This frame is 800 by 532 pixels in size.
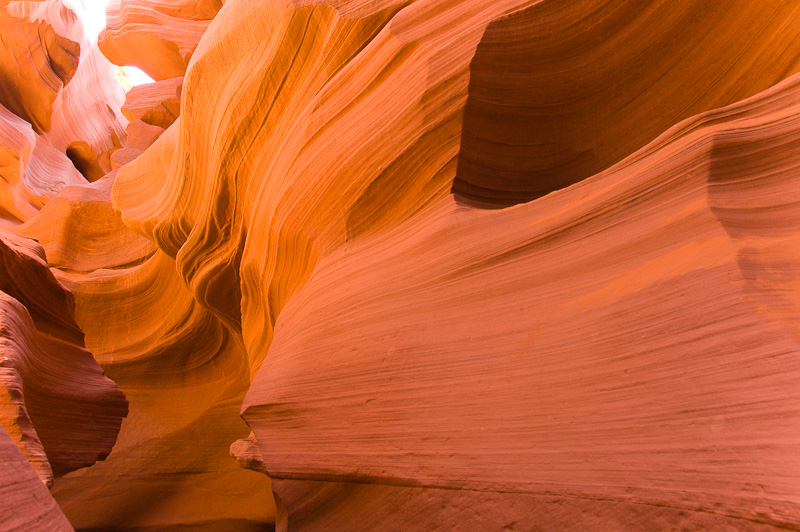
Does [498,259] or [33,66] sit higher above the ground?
[33,66]

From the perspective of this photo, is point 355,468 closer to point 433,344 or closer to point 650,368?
point 433,344

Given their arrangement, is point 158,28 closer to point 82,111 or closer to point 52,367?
point 82,111

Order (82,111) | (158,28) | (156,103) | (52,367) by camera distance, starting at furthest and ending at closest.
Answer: (82,111) < (156,103) < (158,28) < (52,367)

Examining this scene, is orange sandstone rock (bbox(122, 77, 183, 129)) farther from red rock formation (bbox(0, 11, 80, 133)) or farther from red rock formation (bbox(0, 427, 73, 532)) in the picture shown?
red rock formation (bbox(0, 427, 73, 532))

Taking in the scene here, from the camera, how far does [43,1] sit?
364 inches

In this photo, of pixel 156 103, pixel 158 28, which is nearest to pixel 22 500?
pixel 156 103

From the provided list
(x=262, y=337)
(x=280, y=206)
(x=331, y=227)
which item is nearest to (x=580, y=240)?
(x=331, y=227)

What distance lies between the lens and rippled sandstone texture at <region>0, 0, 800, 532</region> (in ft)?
4.18

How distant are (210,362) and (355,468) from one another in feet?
13.1

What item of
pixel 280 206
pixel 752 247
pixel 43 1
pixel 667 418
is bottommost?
pixel 667 418

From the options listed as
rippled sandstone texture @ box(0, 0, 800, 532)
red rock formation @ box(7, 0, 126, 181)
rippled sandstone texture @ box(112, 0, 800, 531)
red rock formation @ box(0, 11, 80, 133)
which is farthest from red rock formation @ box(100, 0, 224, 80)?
rippled sandstone texture @ box(112, 0, 800, 531)

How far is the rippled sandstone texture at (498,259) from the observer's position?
1275 mm

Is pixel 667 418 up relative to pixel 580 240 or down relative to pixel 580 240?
down

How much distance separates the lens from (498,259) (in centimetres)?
189
